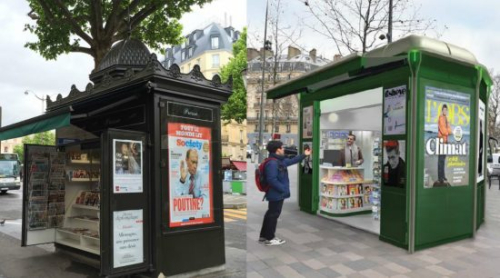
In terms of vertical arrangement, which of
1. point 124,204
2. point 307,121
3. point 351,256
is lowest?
point 351,256

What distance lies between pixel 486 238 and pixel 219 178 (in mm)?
3682

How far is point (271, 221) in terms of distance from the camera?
457 cm

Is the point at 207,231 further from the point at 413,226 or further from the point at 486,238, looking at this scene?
the point at 486,238

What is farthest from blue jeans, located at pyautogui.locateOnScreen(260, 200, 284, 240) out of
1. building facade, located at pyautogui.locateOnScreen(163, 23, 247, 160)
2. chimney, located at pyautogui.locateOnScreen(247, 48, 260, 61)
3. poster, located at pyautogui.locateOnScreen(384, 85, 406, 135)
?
chimney, located at pyautogui.locateOnScreen(247, 48, 260, 61)

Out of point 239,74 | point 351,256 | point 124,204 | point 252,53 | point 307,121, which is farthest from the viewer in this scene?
point 307,121

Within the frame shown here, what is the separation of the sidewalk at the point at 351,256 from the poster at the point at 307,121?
196 cm

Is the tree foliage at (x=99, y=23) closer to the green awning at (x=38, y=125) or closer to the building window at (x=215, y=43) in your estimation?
the green awning at (x=38, y=125)

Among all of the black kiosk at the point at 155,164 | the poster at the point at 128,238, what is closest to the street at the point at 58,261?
the black kiosk at the point at 155,164

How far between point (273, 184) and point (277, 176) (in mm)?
99

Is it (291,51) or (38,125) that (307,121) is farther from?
(38,125)

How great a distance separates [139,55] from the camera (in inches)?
200

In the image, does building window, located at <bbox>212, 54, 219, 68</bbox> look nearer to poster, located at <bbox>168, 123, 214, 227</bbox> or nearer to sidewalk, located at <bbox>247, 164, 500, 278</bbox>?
poster, located at <bbox>168, 123, 214, 227</bbox>

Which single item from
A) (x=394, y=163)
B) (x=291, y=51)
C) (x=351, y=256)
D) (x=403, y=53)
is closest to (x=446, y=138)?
(x=394, y=163)

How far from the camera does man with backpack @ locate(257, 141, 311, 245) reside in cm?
452
